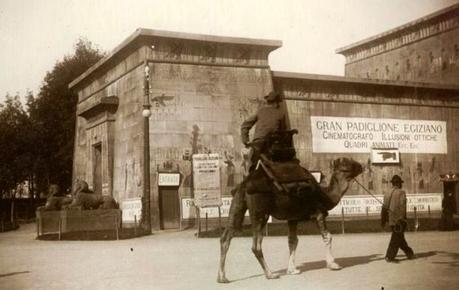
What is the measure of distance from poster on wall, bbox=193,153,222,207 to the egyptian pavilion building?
2.3 inches

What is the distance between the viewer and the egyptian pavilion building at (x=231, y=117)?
96.7 ft

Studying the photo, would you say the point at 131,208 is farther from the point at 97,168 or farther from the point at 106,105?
the point at 97,168

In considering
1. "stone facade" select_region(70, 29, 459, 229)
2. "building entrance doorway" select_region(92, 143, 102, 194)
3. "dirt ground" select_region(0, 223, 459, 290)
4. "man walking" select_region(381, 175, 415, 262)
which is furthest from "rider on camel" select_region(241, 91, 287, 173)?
"building entrance doorway" select_region(92, 143, 102, 194)

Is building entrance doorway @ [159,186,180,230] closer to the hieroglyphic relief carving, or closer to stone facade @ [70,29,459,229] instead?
stone facade @ [70,29,459,229]

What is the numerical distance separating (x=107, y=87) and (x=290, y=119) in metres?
10.8

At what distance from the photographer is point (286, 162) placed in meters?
10.4

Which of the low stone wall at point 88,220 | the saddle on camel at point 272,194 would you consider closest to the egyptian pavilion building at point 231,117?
the low stone wall at point 88,220

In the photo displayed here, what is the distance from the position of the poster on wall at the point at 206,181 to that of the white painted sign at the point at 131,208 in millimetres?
5393

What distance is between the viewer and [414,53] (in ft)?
138

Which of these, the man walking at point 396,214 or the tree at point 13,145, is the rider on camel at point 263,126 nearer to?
the man walking at point 396,214

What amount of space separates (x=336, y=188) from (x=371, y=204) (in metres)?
25.1

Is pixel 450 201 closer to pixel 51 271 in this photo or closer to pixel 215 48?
pixel 215 48

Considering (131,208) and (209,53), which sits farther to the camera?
(209,53)

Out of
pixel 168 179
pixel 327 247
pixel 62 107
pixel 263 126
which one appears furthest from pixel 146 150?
pixel 62 107
